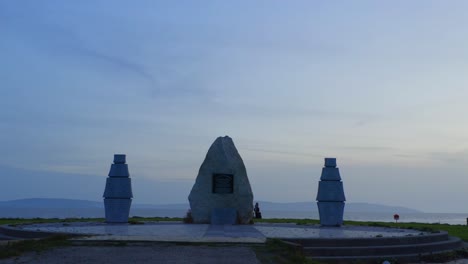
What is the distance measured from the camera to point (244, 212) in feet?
84.2

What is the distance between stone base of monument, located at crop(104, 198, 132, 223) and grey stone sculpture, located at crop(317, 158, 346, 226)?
28.6 feet

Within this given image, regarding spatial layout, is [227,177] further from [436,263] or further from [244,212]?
[436,263]

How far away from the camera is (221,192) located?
84.3 feet

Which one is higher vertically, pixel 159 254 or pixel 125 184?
pixel 125 184

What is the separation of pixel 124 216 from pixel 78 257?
13506 mm

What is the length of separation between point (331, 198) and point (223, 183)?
193 inches

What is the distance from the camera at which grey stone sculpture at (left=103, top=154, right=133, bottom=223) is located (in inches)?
1005

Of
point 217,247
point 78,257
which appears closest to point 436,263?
point 217,247

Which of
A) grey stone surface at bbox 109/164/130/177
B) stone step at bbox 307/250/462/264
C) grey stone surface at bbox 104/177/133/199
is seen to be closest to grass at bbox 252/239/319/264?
stone step at bbox 307/250/462/264

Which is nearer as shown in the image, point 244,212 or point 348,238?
point 348,238

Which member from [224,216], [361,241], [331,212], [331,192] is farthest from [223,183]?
→ [361,241]

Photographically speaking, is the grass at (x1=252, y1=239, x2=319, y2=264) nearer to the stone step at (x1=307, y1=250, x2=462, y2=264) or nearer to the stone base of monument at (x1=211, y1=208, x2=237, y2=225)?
the stone step at (x1=307, y1=250, x2=462, y2=264)

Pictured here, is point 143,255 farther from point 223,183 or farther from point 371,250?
point 223,183

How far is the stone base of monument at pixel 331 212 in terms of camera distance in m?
24.8
